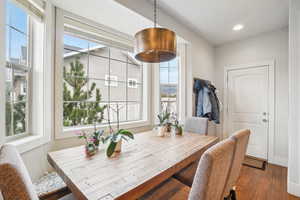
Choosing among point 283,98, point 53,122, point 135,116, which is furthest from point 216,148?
point 283,98

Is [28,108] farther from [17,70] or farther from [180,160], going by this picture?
[180,160]

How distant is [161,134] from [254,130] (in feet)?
7.93

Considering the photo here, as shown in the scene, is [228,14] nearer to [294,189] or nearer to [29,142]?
[294,189]

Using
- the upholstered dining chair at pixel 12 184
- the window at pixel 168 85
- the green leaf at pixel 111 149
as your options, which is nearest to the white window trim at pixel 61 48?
the window at pixel 168 85

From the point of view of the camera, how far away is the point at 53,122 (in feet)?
5.65

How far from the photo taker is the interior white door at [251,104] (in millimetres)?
2865

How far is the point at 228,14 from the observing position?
2.27 meters

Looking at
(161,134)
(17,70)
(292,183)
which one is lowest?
(292,183)

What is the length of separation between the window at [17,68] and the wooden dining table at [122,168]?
2.30ft

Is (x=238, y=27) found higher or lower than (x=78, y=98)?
higher

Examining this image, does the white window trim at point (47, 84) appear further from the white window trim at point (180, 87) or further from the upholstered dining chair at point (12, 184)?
the white window trim at point (180, 87)

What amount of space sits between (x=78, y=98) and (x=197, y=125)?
190 centimetres

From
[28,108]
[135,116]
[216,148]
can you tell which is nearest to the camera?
[216,148]

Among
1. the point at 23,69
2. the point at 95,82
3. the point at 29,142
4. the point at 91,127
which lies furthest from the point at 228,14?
the point at 29,142
